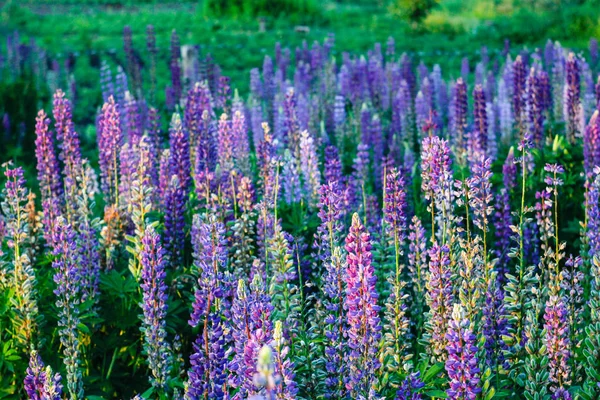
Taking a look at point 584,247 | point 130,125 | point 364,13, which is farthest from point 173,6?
point 584,247

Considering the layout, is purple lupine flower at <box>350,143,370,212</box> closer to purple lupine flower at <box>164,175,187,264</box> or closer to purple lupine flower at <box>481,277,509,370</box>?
purple lupine flower at <box>164,175,187,264</box>

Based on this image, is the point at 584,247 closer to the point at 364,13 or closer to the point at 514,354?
the point at 514,354

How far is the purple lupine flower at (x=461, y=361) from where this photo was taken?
2918 millimetres

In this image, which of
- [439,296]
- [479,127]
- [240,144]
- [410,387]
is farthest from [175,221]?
[479,127]

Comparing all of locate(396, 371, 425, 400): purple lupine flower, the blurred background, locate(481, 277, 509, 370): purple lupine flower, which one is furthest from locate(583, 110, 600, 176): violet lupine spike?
the blurred background

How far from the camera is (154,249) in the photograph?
3605mm

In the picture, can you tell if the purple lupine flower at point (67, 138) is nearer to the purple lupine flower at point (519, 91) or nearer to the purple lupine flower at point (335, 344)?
the purple lupine flower at point (335, 344)

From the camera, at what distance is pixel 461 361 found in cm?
293

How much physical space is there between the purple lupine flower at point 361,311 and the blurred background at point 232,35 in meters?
6.53

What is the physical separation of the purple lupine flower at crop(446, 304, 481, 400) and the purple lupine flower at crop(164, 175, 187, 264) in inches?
95.8

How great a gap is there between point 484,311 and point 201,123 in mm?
3499

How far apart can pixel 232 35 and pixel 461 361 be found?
47.9 feet

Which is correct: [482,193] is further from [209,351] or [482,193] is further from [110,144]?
[110,144]

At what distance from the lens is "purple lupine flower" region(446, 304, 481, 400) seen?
2.92m
